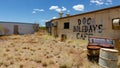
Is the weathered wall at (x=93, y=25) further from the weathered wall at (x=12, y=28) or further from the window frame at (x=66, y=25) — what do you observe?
the weathered wall at (x=12, y=28)

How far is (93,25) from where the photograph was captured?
44.2 feet

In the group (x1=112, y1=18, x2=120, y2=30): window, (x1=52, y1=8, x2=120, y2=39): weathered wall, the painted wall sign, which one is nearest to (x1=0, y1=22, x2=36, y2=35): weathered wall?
(x1=52, y1=8, x2=120, y2=39): weathered wall

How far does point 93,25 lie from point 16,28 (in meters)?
25.8

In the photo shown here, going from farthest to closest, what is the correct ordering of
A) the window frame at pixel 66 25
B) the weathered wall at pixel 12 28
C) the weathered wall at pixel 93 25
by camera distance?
the weathered wall at pixel 12 28
the window frame at pixel 66 25
the weathered wall at pixel 93 25

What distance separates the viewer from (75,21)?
16.4 m

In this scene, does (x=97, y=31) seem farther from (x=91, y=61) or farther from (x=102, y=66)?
(x=102, y=66)

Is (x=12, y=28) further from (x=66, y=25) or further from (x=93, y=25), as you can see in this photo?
(x=93, y=25)

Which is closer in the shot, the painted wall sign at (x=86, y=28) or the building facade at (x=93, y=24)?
the building facade at (x=93, y=24)

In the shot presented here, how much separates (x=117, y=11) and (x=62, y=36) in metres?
9.54

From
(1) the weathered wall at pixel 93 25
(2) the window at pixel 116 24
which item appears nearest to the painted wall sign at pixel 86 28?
(1) the weathered wall at pixel 93 25

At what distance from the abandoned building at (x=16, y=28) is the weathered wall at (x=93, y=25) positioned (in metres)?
19.8

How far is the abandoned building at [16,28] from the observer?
111ft

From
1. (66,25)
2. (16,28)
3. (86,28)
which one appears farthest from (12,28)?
(86,28)

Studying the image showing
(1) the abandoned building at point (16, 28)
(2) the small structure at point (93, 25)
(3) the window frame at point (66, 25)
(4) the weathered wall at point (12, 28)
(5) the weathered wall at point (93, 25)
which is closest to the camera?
(2) the small structure at point (93, 25)
